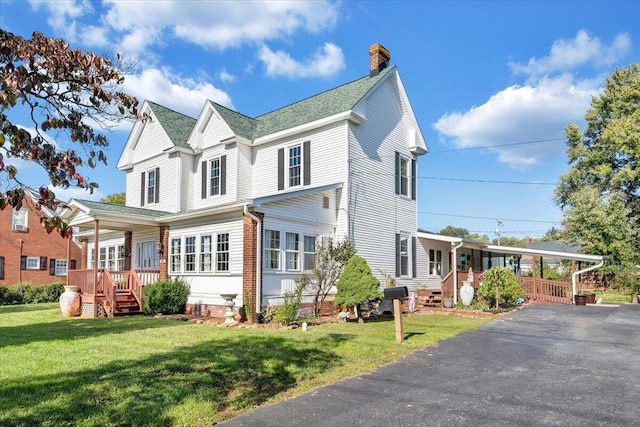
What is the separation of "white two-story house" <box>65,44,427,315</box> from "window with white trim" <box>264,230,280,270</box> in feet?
0.16

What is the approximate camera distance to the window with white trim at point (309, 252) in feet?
53.0

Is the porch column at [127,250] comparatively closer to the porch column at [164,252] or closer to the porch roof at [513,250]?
the porch column at [164,252]

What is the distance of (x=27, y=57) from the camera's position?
10.0 ft

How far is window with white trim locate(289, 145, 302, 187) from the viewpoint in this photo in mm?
18297

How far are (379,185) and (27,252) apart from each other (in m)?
27.4

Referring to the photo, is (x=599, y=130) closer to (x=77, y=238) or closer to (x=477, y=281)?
(x=477, y=281)

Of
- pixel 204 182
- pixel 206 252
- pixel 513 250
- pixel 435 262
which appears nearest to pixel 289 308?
pixel 206 252

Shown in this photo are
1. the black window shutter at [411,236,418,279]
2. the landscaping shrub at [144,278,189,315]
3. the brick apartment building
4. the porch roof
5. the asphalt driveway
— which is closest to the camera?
the asphalt driveway

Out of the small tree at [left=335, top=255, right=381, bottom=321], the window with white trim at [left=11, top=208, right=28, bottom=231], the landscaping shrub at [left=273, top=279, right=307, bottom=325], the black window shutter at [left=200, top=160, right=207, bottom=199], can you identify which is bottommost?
the landscaping shrub at [left=273, top=279, right=307, bottom=325]

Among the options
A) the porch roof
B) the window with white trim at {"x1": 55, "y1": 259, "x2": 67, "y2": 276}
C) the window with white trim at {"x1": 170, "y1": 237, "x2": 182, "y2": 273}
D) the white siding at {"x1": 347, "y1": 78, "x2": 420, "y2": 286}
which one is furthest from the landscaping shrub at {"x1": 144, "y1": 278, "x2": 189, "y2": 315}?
the window with white trim at {"x1": 55, "y1": 259, "x2": 67, "y2": 276}

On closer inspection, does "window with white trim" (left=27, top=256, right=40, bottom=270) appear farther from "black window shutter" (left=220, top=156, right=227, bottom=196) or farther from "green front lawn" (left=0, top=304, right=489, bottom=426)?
"green front lawn" (left=0, top=304, right=489, bottom=426)

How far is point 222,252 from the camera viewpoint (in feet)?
50.1

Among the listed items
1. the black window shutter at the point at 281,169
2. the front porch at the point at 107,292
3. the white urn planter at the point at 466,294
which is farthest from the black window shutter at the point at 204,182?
the white urn planter at the point at 466,294

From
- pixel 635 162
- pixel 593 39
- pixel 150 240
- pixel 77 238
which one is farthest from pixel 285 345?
pixel 635 162
